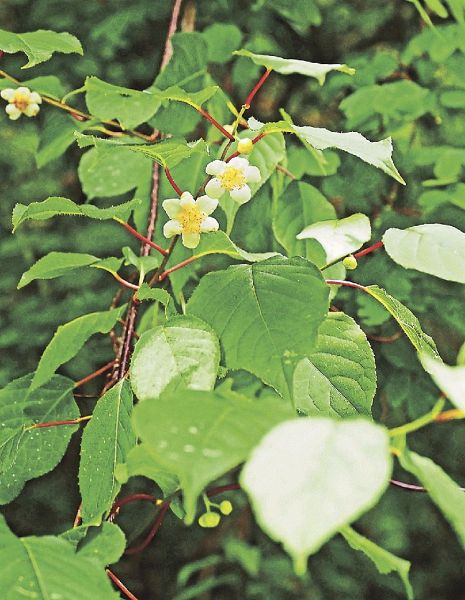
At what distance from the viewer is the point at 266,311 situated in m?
0.48

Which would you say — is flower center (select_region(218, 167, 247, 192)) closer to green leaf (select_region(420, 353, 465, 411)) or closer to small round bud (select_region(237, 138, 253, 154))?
small round bud (select_region(237, 138, 253, 154))

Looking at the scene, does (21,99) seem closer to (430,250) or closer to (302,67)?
(302,67)

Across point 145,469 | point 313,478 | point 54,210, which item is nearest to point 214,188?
point 54,210

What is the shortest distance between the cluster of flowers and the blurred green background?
0.19m

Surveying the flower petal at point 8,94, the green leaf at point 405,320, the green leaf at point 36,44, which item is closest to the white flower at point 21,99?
the flower petal at point 8,94

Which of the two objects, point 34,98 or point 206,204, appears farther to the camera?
point 34,98

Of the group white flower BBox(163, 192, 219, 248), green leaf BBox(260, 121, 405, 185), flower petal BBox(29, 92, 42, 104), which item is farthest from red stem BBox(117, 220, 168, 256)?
flower petal BBox(29, 92, 42, 104)

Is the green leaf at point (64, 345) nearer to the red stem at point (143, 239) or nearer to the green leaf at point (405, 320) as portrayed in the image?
the red stem at point (143, 239)

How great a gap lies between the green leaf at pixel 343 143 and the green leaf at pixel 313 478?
0.24m

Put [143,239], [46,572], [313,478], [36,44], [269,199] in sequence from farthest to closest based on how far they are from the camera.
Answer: [269,199]
[36,44]
[143,239]
[46,572]
[313,478]

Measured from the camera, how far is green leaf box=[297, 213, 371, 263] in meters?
0.54

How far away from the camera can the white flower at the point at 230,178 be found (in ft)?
1.85

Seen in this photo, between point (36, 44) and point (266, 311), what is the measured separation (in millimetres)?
414

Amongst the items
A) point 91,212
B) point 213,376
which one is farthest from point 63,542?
point 91,212
